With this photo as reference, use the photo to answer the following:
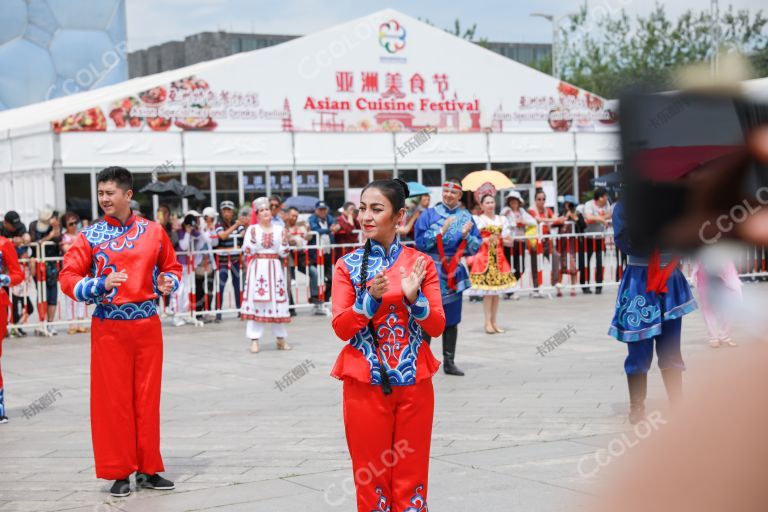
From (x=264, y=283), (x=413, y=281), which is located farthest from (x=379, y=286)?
(x=264, y=283)

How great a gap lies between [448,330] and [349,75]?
69.7 feet

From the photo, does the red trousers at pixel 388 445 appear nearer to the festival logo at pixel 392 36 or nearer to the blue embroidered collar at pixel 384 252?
the blue embroidered collar at pixel 384 252

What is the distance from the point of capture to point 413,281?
4.59 meters

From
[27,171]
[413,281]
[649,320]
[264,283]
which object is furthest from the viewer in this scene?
[27,171]

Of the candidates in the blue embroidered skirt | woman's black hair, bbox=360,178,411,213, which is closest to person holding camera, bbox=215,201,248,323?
the blue embroidered skirt

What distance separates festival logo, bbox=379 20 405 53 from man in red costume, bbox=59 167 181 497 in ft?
82.7

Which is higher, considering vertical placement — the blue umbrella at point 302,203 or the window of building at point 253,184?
the window of building at point 253,184

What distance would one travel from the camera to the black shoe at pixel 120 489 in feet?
20.6

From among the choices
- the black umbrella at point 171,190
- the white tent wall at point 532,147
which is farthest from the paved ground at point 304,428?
the white tent wall at point 532,147

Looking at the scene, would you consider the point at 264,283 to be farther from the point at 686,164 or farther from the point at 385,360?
the point at 686,164

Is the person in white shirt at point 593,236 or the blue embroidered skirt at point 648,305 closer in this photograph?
the blue embroidered skirt at point 648,305

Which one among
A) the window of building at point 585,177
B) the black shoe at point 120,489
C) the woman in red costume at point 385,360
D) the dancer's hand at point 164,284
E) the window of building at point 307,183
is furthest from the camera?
the window of building at point 585,177

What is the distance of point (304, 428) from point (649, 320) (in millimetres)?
2595

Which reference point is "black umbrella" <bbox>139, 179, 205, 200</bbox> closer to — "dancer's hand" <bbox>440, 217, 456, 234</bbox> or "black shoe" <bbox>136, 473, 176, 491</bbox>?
"dancer's hand" <bbox>440, 217, 456, 234</bbox>
